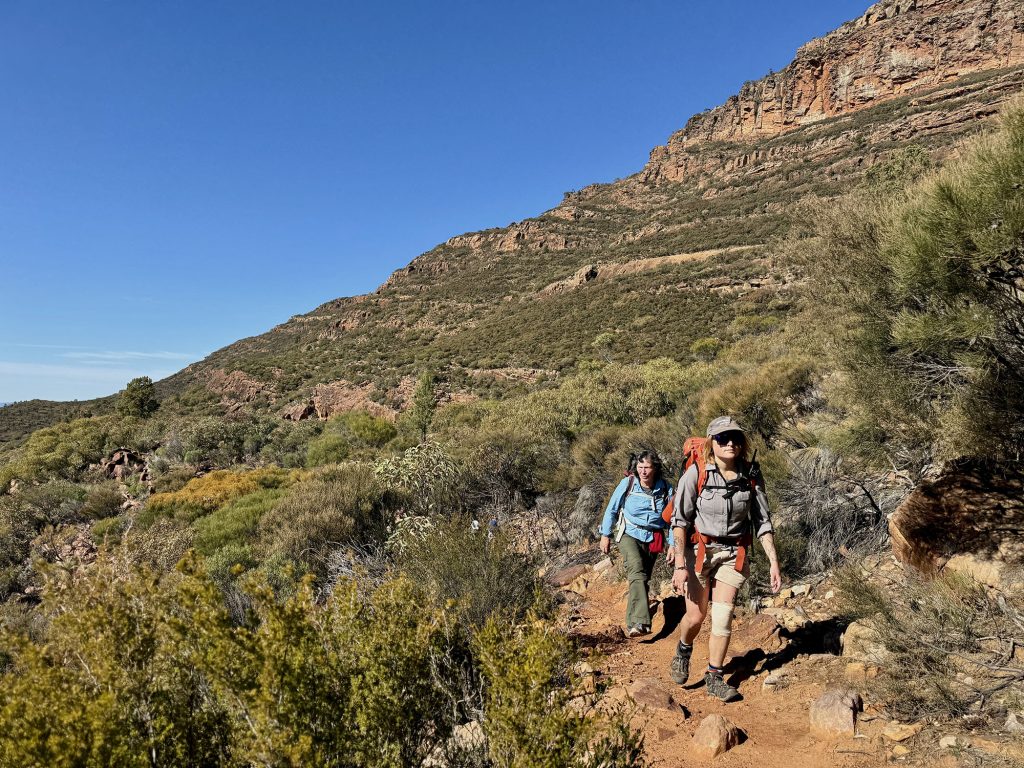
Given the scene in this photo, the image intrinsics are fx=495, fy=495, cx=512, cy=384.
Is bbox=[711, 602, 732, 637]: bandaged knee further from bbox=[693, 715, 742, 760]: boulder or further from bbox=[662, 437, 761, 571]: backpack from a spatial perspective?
bbox=[693, 715, 742, 760]: boulder

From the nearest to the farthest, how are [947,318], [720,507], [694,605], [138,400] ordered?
[720,507] < [694,605] < [947,318] < [138,400]

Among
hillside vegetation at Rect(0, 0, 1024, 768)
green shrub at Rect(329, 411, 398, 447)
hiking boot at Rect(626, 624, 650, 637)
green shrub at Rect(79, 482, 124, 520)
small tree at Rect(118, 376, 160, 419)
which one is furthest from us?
small tree at Rect(118, 376, 160, 419)

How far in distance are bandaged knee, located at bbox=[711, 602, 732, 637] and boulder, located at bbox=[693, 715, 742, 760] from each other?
49 cm

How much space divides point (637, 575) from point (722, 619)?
3.11 feet

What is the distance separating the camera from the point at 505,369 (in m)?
28.3

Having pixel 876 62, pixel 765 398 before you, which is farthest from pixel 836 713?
pixel 876 62

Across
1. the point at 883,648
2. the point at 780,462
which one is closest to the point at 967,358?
the point at 780,462

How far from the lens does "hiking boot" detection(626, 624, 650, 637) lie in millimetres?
3957

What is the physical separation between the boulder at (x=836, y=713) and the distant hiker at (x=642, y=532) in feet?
4.55

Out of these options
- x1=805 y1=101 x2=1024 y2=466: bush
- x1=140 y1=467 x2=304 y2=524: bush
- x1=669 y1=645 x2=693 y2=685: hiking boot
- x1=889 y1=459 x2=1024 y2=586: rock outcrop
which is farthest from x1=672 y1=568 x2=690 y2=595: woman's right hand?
x1=140 y1=467 x2=304 y2=524: bush

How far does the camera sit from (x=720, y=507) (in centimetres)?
307

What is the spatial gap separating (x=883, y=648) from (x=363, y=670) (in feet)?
9.79

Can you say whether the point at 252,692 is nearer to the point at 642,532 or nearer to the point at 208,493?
the point at 642,532

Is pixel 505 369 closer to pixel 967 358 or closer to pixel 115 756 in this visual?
pixel 967 358
